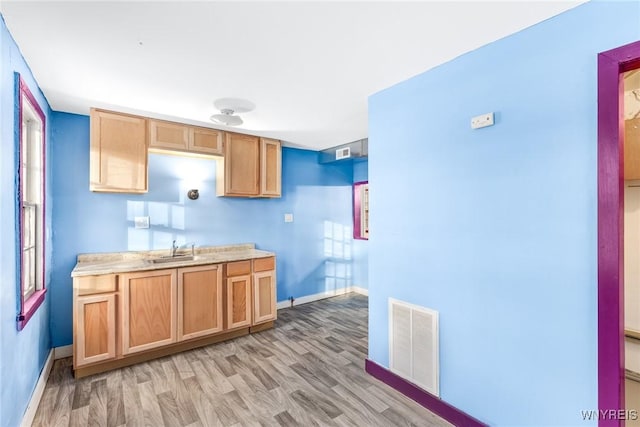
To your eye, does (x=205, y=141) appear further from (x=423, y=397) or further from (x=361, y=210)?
(x=423, y=397)

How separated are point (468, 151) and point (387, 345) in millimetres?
1585

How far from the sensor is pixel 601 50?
1.36 metres

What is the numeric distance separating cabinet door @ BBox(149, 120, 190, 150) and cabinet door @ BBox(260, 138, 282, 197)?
0.94m

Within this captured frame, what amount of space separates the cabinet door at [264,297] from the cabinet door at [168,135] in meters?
1.66

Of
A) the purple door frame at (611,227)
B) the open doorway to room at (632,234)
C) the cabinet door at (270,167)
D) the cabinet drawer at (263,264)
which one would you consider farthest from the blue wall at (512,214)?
the cabinet door at (270,167)

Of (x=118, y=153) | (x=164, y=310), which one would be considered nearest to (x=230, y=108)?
(x=118, y=153)

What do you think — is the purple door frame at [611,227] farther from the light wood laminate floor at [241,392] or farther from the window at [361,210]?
the window at [361,210]

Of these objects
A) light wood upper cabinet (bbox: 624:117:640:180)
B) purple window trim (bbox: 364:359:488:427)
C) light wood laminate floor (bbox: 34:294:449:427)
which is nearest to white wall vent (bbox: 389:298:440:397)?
purple window trim (bbox: 364:359:488:427)

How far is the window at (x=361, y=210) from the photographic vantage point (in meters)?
5.06

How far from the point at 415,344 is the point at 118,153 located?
124 inches

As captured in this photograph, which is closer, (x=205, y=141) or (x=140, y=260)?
(x=140, y=260)

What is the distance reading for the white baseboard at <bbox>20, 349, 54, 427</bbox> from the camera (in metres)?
1.89

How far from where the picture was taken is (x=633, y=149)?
2.16 m

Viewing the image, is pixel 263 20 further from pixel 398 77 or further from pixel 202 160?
pixel 202 160
